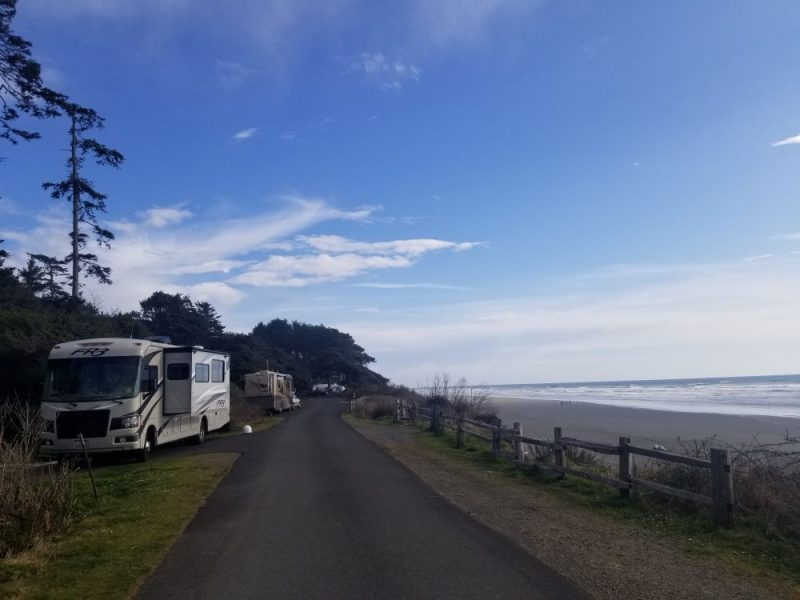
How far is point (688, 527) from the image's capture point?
962 centimetres

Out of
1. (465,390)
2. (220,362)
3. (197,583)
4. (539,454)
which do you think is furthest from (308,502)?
(465,390)

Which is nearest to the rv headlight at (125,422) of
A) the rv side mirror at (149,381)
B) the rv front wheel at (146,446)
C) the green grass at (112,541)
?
the rv front wheel at (146,446)

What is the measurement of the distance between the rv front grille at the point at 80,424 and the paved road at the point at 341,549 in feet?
17.6

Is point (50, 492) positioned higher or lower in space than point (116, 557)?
higher

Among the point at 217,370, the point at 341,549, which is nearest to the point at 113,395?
the point at 217,370

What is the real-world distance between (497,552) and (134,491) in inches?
295

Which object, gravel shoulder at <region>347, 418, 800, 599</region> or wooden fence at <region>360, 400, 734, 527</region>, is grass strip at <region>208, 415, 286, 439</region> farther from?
gravel shoulder at <region>347, 418, 800, 599</region>

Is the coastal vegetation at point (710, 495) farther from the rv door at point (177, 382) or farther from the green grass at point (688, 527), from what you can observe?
the rv door at point (177, 382)

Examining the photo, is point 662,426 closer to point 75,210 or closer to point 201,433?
point 201,433

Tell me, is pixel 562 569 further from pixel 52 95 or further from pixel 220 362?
pixel 52 95

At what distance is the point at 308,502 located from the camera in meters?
11.5

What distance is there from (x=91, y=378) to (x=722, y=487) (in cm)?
1476

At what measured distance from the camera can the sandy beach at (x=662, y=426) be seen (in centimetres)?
2895

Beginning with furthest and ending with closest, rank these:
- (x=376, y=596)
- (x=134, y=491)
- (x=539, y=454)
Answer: (x=539, y=454), (x=134, y=491), (x=376, y=596)
